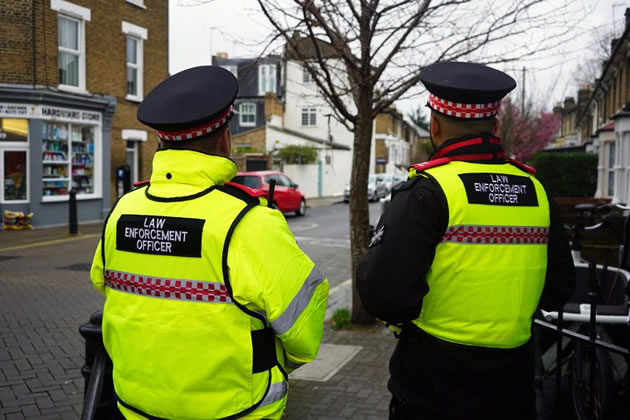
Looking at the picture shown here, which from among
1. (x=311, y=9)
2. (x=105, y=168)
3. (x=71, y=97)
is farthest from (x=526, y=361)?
(x=105, y=168)

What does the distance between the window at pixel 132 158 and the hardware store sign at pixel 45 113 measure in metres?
2.64

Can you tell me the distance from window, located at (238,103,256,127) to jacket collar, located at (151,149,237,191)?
41738 mm

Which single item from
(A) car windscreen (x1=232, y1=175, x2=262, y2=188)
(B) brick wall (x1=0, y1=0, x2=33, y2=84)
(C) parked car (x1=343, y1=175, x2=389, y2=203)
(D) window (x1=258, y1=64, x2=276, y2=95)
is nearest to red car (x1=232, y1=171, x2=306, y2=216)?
(A) car windscreen (x1=232, y1=175, x2=262, y2=188)

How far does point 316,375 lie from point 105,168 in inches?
646

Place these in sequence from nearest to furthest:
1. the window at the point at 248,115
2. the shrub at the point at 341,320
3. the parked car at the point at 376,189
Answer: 1. the shrub at the point at 341,320
2. the parked car at the point at 376,189
3. the window at the point at 248,115

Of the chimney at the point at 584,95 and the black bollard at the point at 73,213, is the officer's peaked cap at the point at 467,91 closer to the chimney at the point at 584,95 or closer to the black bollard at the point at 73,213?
the black bollard at the point at 73,213

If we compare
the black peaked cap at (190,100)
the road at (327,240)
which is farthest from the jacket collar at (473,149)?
the road at (327,240)

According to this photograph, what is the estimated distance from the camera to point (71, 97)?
18.4 metres

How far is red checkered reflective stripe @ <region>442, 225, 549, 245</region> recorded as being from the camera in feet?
8.19

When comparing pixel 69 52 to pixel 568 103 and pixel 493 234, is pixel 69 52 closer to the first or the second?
pixel 493 234

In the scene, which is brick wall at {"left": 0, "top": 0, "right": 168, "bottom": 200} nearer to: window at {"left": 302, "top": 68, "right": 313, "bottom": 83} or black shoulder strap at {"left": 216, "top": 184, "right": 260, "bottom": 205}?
window at {"left": 302, "top": 68, "right": 313, "bottom": 83}

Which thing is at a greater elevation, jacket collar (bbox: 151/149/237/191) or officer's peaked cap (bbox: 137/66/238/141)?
officer's peaked cap (bbox: 137/66/238/141)

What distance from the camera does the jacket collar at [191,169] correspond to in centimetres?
226

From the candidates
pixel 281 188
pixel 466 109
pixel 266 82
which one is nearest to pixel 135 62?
pixel 281 188
